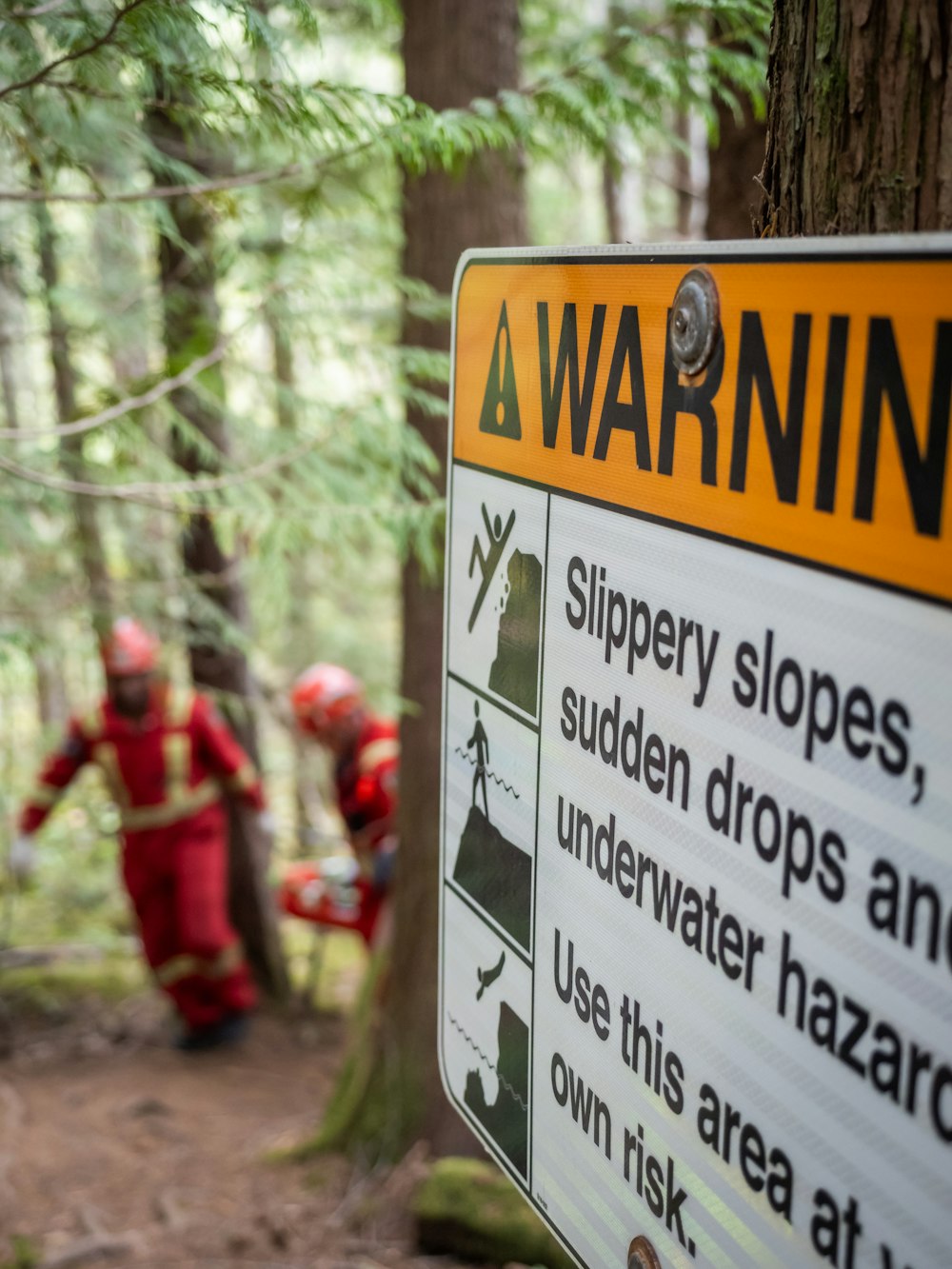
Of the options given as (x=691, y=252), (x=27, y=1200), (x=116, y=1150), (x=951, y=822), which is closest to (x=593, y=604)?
(x=691, y=252)

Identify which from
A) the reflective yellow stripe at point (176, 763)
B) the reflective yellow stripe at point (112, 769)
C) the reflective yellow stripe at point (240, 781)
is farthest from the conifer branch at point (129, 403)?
the reflective yellow stripe at point (240, 781)

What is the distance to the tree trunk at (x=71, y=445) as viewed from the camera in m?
5.62

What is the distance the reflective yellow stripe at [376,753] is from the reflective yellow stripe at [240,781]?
3.78 feet

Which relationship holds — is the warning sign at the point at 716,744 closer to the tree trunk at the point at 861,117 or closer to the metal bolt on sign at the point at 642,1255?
the metal bolt on sign at the point at 642,1255

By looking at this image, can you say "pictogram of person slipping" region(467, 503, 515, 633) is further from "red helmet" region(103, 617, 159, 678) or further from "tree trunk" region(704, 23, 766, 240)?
"red helmet" region(103, 617, 159, 678)

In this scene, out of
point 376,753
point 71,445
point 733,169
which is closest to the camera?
point 733,169

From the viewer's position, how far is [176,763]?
7535mm

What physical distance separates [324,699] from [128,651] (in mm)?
1256

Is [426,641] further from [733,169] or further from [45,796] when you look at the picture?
[45,796]

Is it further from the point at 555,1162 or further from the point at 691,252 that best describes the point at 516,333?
the point at 555,1162

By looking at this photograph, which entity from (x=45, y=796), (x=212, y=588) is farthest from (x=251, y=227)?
(x=45, y=796)

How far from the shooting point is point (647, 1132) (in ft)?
3.93

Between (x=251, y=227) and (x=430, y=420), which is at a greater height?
(x=251, y=227)

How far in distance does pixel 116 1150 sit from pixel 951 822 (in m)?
6.15
